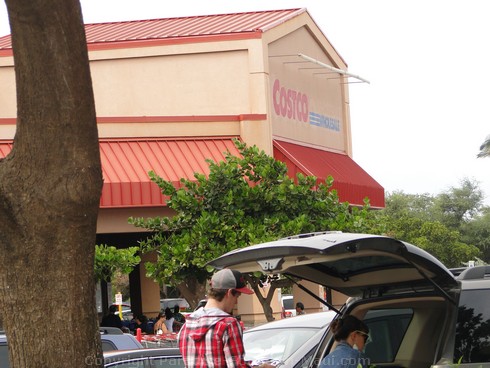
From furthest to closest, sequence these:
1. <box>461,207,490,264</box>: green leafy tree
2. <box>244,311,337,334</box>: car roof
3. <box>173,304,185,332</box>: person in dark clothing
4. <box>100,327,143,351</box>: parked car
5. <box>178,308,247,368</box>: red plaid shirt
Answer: <box>461,207,490,264</box>: green leafy tree
<box>173,304,185,332</box>: person in dark clothing
<box>100,327,143,351</box>: parked car
<box>244,311,337,334</box>: car roof
<box>178,308,247,368</box>: red plaid shirt

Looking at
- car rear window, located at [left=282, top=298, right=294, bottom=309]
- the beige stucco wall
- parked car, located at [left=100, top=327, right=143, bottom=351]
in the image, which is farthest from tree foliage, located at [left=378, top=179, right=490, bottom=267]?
parked car, located at [left=100, top=327, right=143, bottom=351]

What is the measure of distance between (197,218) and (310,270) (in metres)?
12.4

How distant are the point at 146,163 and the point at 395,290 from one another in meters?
17.5

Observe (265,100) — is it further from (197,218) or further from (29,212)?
(29,212)

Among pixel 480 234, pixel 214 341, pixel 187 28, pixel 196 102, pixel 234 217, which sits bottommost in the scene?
pixel 214 341

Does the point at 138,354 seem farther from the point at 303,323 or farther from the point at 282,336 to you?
the point at 303,323

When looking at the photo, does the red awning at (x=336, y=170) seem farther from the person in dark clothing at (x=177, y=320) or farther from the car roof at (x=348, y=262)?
the car roof at (x=348, y=262)

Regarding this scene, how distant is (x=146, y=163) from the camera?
25.1 meters

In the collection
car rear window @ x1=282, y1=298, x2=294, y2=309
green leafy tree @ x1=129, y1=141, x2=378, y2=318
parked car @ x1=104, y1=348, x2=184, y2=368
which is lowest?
car rear window @ x1=282, y1=298, x2=294, y2=309

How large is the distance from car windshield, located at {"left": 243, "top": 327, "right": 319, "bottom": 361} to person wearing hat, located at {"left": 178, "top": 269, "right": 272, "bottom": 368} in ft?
12.3

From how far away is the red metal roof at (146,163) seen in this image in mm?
24219

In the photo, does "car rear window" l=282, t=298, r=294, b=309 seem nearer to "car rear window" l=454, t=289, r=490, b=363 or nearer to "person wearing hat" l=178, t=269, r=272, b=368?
"car rear window" l=454, t=289, r=490, b=363

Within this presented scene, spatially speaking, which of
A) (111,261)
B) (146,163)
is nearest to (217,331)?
(111,261)

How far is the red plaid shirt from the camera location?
6270 millimetres
